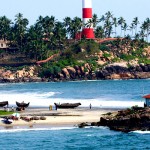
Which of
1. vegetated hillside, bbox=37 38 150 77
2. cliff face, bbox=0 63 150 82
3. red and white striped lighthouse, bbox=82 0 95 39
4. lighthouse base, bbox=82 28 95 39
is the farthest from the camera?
lighthouse base, bbox=82 28 95 39

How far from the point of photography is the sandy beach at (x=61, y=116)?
254 feet

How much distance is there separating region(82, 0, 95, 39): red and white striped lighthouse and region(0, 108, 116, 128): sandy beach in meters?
86.9

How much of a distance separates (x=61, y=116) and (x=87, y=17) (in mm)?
107142

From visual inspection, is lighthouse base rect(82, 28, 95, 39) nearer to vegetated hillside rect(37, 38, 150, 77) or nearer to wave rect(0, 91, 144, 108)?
vegetated hillside rect(37, 38, 150, 77)

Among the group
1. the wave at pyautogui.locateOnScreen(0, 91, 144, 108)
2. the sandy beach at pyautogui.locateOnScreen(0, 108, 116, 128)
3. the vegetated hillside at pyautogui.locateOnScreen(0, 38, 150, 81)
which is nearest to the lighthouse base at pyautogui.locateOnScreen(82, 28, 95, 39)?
the vegetated hillside at pyautogui.locateOnScreen(0, 38, 150, 81)

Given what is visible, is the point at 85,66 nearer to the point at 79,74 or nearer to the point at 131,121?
the point at 79,74

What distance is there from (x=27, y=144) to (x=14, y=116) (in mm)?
14267

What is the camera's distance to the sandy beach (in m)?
77.6

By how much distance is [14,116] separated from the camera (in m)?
79.6

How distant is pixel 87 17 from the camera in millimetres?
189000

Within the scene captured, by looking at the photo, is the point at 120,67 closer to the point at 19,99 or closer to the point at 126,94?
the point at 126,94

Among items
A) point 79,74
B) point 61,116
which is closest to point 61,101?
point 61,116

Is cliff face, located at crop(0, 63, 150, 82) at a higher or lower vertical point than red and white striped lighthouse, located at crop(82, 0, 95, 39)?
lower

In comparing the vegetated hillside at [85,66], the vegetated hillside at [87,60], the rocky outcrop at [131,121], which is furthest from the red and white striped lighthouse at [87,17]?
the rocky outcrop at [131,121]
